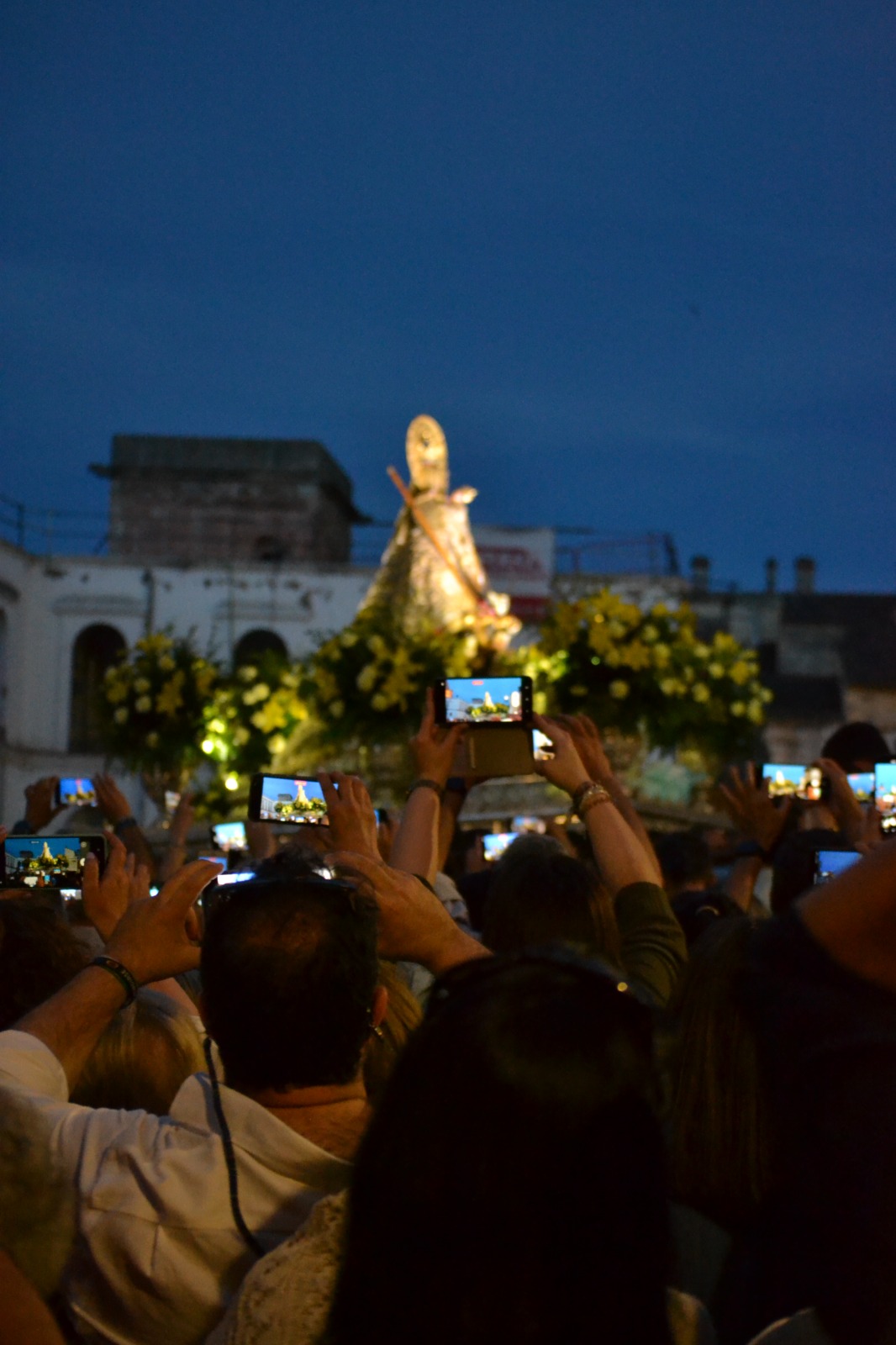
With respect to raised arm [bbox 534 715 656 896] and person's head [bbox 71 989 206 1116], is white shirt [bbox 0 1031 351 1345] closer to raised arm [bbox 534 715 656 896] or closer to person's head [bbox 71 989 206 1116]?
person's head [bbox 71 989 206 1116]

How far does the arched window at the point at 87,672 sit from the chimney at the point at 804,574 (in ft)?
60.0

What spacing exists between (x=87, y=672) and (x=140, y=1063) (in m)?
30.9

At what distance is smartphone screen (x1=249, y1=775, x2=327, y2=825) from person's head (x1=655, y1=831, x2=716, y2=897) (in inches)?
62.0

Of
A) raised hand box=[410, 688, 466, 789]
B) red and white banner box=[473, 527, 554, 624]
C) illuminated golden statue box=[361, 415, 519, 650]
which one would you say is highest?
red and white banner box=[473, 527, 554, 624]

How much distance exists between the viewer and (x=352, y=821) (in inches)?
148

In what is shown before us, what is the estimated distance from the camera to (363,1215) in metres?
1.67

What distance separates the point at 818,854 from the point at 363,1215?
2770mm

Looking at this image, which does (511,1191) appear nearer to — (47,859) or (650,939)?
(650,939)

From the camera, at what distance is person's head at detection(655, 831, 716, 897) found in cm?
634


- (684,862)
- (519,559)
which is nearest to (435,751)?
(684,862)

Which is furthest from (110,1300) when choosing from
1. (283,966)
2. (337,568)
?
(337,568)

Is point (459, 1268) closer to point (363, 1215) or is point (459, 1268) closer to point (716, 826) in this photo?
point (363, 1215)

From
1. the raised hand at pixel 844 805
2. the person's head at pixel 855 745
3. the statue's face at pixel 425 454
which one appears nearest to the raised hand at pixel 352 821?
the raised hand at pixel 844 805


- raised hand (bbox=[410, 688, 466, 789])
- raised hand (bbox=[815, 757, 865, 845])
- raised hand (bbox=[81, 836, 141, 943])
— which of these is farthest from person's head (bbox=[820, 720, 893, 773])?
raised hand (bbox=[81, 836, 141, 943])
